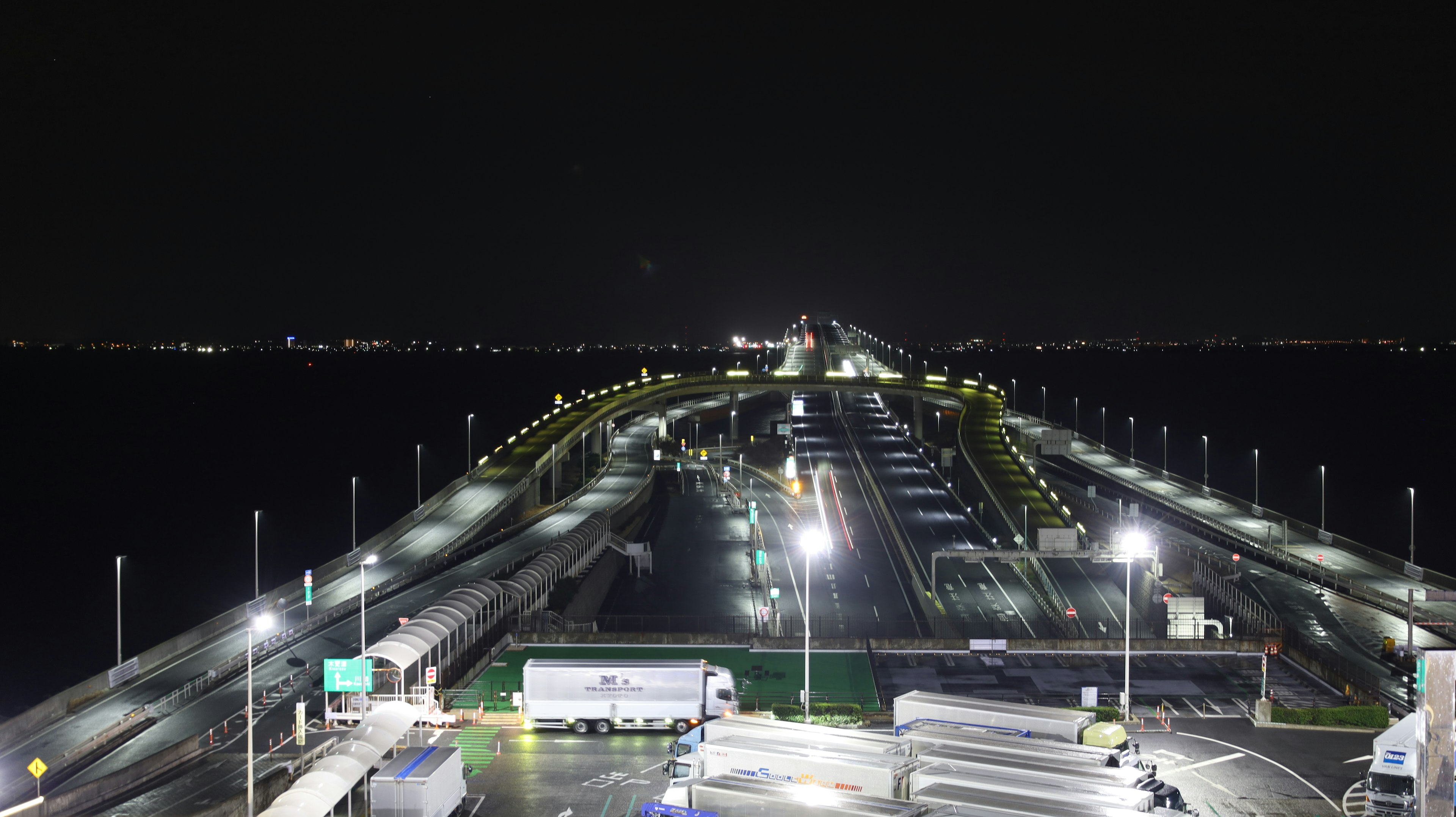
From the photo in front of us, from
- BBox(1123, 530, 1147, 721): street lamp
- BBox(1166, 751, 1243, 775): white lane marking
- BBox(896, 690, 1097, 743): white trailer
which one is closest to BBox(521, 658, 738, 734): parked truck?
BBox(896, 690, 1097, 743): white trailer

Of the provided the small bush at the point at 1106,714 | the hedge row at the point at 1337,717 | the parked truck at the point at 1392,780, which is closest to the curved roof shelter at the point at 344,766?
the small bush at the point at 1106,714

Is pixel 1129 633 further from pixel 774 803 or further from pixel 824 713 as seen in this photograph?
pixel 774 803

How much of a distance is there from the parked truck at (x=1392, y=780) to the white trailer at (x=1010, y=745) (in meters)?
5.63

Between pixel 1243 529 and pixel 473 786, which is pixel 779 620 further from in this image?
pixel 1243 529

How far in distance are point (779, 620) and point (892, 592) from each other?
1365 centimetres

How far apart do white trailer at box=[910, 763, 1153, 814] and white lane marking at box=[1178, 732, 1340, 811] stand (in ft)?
24.1

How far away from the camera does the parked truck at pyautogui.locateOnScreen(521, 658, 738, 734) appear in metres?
30.0

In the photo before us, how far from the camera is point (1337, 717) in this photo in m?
30.2

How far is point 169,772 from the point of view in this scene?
27812 mm

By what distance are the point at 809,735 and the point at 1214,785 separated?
1092cm

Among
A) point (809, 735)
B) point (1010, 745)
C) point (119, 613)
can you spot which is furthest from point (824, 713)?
point (119, 613)

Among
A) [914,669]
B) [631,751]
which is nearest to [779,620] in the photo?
[914,669]

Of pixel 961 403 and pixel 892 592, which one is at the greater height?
pixel 961 403

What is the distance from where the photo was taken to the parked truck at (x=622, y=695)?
1183 inches
